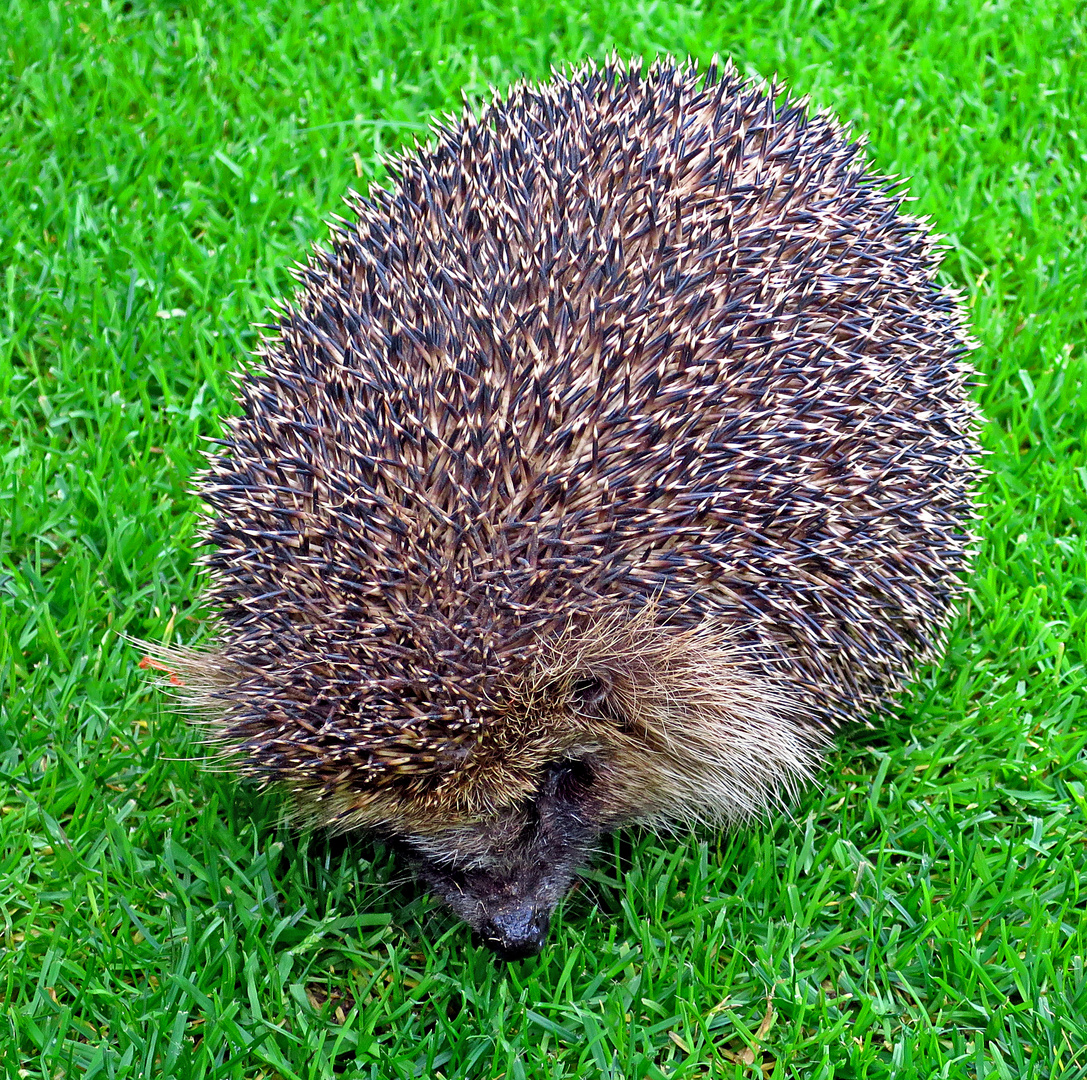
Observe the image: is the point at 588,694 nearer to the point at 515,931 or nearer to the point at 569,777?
the point at 569,777

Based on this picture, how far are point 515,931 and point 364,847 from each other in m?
0.82

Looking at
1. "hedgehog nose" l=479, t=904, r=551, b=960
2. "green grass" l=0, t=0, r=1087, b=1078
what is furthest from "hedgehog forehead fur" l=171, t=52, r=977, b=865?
"green grass" l=0, t=0, r=1087, b=1078

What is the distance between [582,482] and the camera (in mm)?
3734

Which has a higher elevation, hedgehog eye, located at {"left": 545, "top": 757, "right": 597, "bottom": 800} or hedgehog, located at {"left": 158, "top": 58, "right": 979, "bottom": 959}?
hedgehog, located at {"left": 158, "top": 58, "right": 979, "bottom": 959}

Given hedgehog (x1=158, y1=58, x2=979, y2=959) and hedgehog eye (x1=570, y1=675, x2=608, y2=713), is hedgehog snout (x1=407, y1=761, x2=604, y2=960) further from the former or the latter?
hedgehog eye (x1=570, y1=675, x2=608, y2=713)

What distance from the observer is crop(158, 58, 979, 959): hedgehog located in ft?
11.9

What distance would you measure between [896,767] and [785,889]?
70cm

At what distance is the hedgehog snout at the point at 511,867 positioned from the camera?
3.79 metres

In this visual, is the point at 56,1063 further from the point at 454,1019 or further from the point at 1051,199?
the point at 1051,199

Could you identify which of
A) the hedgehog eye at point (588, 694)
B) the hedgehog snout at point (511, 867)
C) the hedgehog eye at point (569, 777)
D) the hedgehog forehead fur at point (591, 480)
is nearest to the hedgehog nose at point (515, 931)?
the hedgehog snout at point (511, 867)

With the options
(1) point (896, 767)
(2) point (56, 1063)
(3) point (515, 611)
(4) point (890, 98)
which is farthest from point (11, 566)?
(4) point (890, 98)

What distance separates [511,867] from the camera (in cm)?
385

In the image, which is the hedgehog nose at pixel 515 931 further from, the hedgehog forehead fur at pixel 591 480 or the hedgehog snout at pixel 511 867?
the hedgehog forehead fur at pixel 591 480

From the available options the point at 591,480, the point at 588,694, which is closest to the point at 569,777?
the point at 588,694
